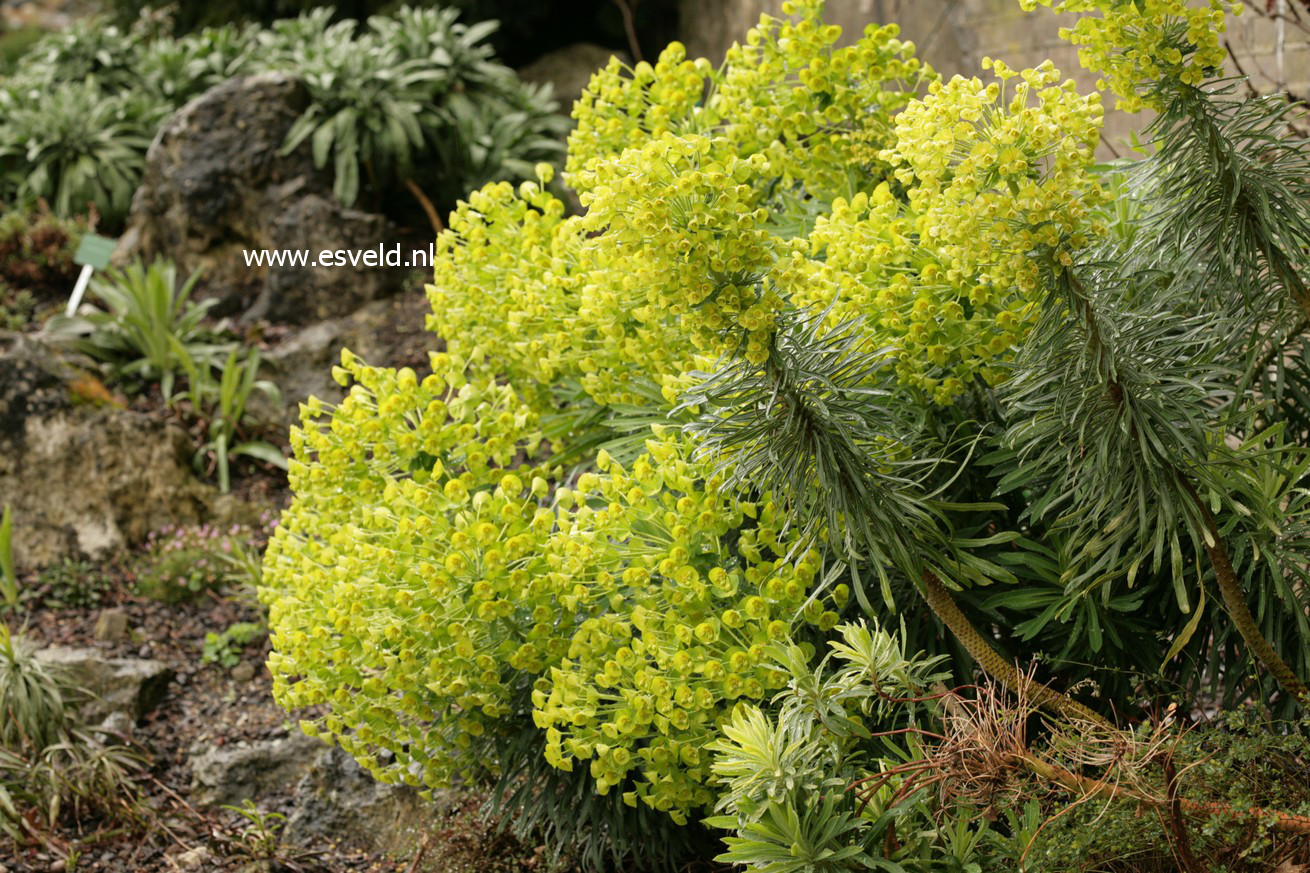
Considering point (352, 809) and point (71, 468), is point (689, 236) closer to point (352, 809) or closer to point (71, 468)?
point (352, 809)

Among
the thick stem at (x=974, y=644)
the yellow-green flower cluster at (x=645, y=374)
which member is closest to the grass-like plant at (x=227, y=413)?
the yellow-green flower cluster at (x=645, y=374)

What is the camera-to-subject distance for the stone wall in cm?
360

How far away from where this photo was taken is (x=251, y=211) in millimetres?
5824

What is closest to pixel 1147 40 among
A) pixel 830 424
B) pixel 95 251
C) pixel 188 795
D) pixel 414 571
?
pixel 830 424

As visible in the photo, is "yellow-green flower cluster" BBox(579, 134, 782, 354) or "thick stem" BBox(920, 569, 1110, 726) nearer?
"yellow-green flower cluster" BBox(579, 134, 782, 354)

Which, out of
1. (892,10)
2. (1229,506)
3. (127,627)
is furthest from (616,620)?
(892,10)

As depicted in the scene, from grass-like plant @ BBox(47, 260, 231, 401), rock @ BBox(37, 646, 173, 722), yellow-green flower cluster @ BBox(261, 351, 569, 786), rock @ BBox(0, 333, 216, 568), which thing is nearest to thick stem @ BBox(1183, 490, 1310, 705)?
yellow-green flower cluster @ BBox(261, 351, 569, 786)

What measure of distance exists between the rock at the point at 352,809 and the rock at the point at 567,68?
15.9 feet

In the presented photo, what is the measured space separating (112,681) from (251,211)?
2777 mm

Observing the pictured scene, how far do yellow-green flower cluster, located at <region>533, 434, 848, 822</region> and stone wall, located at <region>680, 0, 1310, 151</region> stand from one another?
1805mm

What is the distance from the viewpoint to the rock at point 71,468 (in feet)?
14.9

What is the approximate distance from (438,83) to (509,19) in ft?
5.00

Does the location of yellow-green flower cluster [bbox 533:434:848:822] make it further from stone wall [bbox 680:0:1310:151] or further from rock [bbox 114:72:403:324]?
rock [bbox 114:72:403:324]

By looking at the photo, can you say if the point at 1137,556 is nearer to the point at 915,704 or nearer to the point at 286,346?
the point at 915,704
